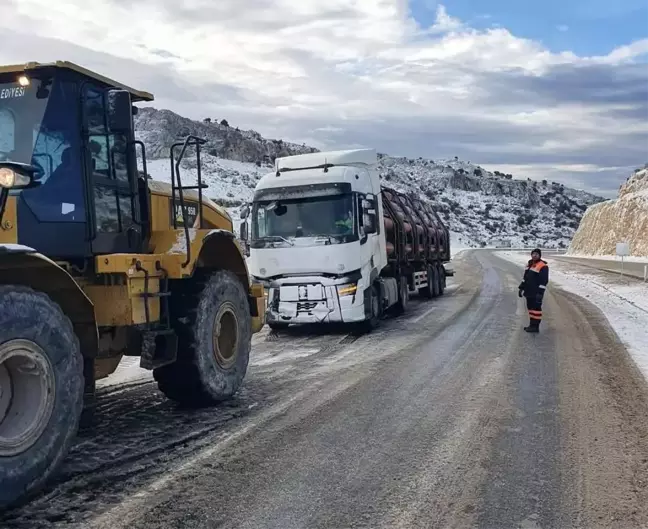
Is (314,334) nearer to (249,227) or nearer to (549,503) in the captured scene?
(249,227)

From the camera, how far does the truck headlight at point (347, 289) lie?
11773 millimetres

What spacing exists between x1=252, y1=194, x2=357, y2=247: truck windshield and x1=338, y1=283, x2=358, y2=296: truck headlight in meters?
0.80

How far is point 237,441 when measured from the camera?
5.43m

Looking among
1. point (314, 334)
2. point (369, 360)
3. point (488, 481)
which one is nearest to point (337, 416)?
point (488, 481)

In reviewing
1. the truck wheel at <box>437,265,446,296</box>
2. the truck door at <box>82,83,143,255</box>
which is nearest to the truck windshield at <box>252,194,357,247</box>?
the truck door at <box>82,83,143,255</box>

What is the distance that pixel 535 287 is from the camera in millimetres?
12406

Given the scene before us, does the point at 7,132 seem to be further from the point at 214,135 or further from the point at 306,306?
the point at 214,135

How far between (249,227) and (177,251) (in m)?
6.93

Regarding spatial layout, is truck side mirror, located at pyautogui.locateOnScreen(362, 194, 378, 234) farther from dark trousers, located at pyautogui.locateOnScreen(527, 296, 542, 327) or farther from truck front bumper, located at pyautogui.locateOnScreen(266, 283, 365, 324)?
dark trousers, located at pyautogui.locateOnScreen(527, 296, 542, 327)

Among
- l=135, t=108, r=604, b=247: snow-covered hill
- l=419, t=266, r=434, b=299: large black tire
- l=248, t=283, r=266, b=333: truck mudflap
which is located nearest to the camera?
l=248, t=283, r=266, b=333: truck mudflap

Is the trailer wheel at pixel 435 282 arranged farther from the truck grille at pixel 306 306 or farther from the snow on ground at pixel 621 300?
the truck grille at pixel 306 306

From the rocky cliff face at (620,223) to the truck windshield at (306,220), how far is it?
138ft

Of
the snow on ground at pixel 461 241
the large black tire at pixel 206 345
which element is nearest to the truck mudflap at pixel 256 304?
the large black tire at pixel 206 345

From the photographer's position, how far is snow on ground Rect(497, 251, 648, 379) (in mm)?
10586
